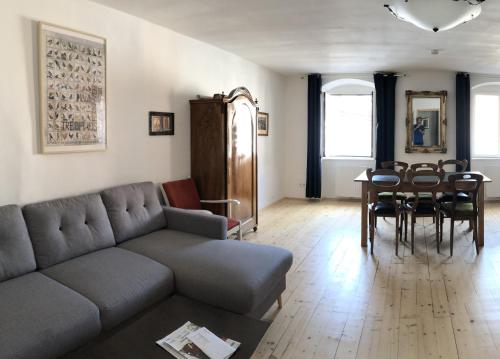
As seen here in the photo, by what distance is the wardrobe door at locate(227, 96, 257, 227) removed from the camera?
4711 mm

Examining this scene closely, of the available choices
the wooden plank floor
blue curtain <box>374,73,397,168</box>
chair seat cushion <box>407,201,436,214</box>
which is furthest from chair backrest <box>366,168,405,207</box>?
blue curtain <box>374,73,397,168</box>

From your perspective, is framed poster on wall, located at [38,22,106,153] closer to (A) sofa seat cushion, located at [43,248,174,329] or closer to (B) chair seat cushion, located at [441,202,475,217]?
(A) sofa seat cushion, located at [43,248,174,329]

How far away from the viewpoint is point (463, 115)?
23.9ft

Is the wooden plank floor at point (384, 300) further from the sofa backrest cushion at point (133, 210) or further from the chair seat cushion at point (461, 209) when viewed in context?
the sofa backrest cushion at point (133, 210)

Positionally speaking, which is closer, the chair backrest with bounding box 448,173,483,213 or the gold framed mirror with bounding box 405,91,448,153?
the chair backrest with bounding box 448,173,483,213

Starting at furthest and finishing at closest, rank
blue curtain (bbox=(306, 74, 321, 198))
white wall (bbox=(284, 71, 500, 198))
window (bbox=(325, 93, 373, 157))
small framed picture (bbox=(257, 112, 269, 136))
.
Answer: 1. window (bbox=(325, 93, 373, 157))
2. blue curtain (bbox=(306, 74, 321, 198))
3. white wall (bbox=(284, 71, 500, 198))
4. small framed picture (bbox=(257, 112, 269, 136))

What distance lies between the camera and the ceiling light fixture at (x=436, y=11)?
2.86 m

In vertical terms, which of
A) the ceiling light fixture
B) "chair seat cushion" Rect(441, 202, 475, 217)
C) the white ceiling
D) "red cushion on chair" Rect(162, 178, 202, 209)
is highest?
the white ceiling

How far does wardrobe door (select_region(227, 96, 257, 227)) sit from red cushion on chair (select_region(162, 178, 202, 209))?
37 cm

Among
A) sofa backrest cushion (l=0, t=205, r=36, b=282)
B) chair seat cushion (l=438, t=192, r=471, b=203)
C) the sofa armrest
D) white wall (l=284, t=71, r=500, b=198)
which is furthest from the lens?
white wall (l=284, t=71, r=500, b=198)

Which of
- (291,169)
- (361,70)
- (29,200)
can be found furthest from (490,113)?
(29,200)

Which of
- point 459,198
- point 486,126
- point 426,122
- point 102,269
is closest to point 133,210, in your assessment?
point 102,269

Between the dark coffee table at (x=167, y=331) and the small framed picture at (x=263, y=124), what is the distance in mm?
4611

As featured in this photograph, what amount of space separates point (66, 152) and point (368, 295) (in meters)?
2.57
